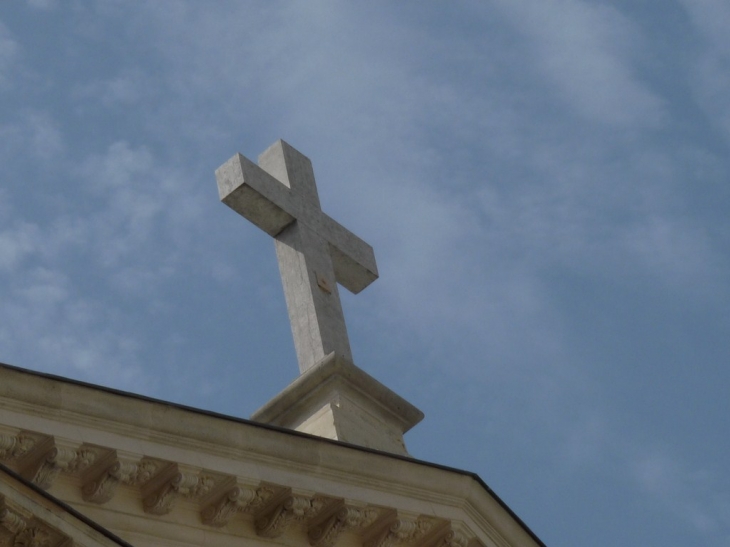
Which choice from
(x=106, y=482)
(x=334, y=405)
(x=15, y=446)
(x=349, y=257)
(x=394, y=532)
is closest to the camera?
(x=15, y=446)

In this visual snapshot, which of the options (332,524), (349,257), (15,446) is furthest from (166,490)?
(349,257)

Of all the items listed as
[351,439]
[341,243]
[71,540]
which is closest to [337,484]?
[351,439]

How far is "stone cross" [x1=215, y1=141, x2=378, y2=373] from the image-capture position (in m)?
16.8

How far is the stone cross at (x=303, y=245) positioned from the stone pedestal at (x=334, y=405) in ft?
0.90

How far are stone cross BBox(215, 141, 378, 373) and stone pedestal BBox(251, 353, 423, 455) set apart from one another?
10.8 inches

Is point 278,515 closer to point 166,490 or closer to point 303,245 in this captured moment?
point 166,490

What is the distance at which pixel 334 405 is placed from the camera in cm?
1575

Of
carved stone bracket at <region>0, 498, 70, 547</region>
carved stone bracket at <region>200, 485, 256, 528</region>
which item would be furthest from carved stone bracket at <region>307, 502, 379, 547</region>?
carved stone bracket at <region>0, 498, 70, 547</region>

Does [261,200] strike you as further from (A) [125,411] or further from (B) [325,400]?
(A) [125,411]

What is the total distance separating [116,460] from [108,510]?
13.2 inches

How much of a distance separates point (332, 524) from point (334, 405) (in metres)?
1.93

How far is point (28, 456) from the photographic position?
493 inches

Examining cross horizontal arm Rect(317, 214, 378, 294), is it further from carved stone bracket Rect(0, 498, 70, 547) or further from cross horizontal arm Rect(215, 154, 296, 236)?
carved stone bracket Rect(0, 498, 70, 547)

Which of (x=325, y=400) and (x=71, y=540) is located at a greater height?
(x=325, y=400)
